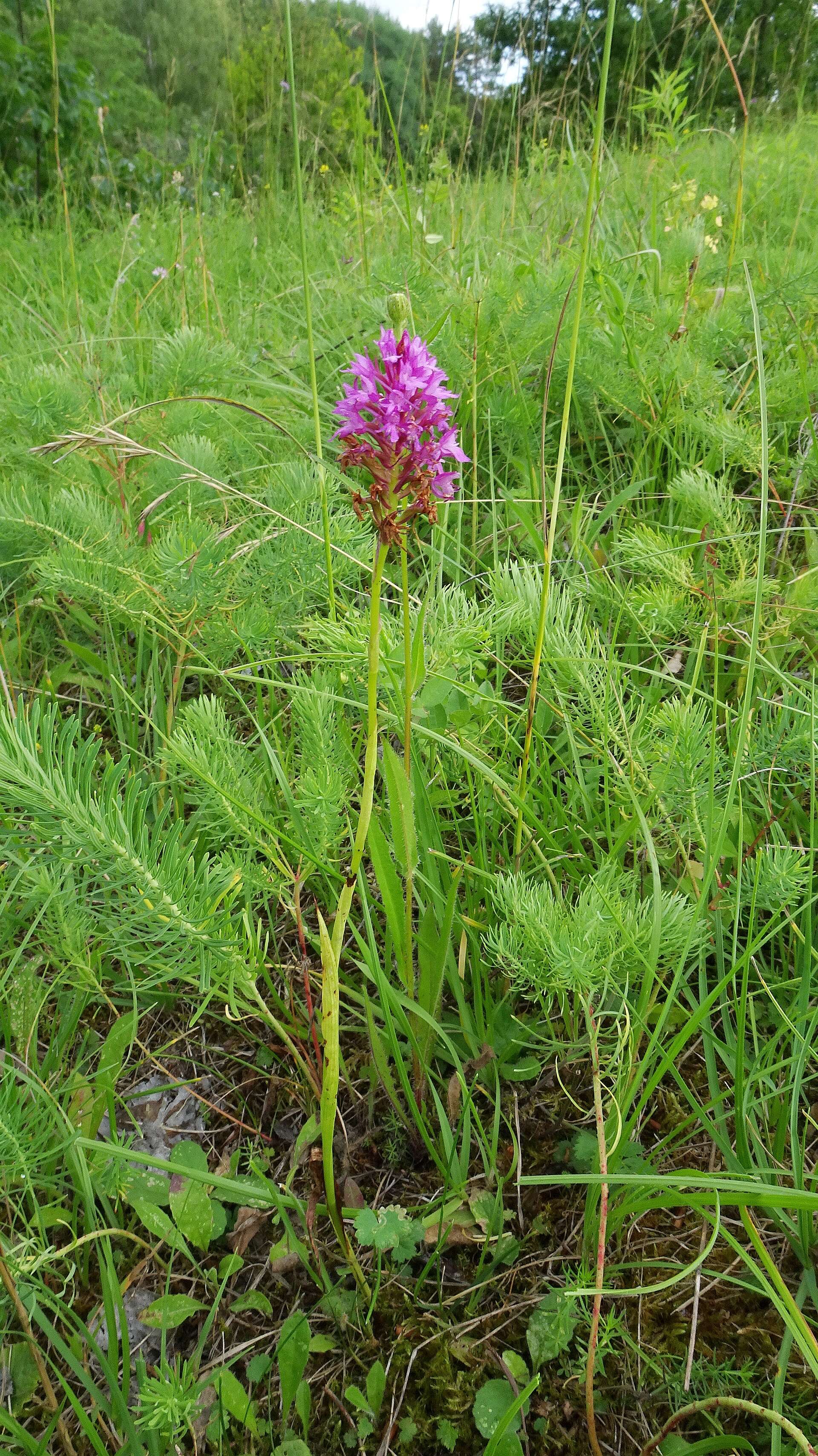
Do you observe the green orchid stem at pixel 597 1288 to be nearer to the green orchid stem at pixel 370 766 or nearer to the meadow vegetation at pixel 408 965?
the meadow vegetation at pixel 408 965

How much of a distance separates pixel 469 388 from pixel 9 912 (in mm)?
1721

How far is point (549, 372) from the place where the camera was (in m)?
1.30

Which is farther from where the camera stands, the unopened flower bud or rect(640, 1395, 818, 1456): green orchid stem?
the unopened flower bud

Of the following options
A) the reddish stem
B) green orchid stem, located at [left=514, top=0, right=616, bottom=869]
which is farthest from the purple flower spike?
the reddish stem

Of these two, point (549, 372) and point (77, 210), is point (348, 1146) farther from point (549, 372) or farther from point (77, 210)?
point (77, 210)

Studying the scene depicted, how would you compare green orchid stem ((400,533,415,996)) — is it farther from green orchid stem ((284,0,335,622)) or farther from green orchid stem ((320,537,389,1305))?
green orchid stem ((284,0,335,622))

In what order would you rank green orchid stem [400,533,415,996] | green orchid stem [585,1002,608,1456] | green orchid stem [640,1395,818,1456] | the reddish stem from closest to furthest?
green orchid stem [640,1395,818,1456] < green orchid stem [585,1002,608,1456] < green orchid stem [400,533,415,996] < the reddish stem

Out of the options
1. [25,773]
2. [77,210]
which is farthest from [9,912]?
[77,210]

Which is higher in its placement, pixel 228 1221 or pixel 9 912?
pixel 9 912

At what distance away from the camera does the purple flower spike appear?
925 mm

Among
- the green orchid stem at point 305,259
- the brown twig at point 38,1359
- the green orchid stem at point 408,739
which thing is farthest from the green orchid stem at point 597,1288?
the green orchid stem at point 305,259

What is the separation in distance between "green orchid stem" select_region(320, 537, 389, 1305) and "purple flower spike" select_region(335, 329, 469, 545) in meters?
0.06

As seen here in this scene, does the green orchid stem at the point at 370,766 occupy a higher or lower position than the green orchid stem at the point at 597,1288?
higher

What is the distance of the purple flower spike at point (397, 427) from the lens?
3.03ft
